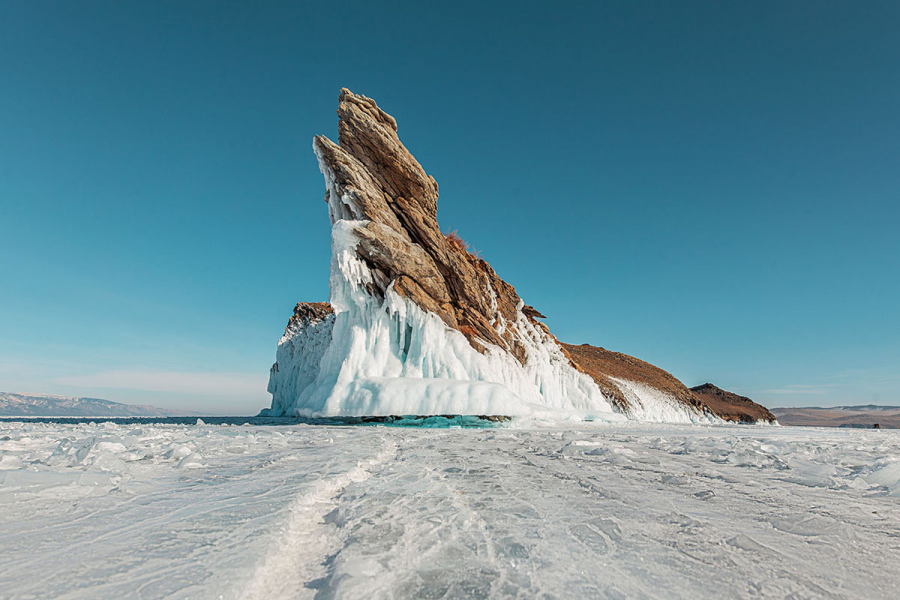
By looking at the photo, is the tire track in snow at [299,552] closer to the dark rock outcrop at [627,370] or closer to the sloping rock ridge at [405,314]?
the sloping rock ridge at [405,314]

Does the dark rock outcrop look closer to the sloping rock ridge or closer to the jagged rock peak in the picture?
the sloping rock ridge

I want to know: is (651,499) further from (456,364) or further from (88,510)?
(456,364)

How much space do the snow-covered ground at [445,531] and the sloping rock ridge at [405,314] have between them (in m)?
9.40

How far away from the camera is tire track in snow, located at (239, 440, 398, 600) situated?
1384 millimetres

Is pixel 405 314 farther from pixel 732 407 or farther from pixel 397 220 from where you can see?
pixel 732 407

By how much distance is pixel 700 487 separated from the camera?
2.96 metres

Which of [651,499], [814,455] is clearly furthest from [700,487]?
[814,455]

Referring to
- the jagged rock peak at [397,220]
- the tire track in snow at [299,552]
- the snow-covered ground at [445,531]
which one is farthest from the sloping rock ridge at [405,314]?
the tire track in snow at [299,552]

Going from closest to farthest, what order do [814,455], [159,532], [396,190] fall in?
[159,532], [814,455], [396,190]

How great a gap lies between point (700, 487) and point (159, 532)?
3446 millimetres

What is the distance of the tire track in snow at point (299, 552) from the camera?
54.5 inches

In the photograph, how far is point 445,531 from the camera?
197 cm

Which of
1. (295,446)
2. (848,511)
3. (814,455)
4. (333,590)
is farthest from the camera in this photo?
(295,446)

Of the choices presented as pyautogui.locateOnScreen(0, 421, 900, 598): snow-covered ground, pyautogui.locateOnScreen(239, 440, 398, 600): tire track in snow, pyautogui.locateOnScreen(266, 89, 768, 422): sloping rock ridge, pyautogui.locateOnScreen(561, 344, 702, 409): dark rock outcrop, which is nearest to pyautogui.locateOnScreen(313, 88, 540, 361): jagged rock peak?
pyautogui.locateOnScreen(266, 89, 768, 422): sloping rock ridge
